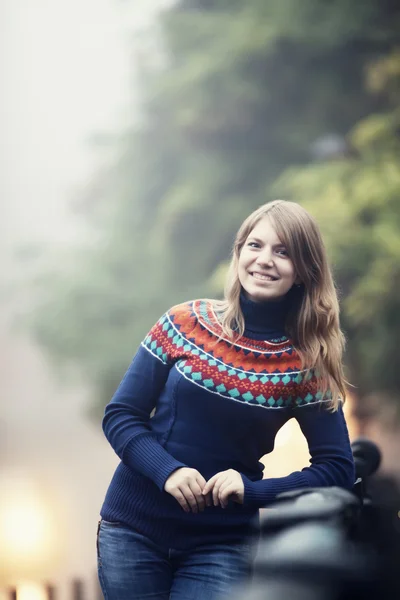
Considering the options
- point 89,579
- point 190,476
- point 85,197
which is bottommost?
point 190,476

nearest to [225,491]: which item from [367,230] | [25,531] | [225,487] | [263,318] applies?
[225,487]

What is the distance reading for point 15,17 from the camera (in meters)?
5.59

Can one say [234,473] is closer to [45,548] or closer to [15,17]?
[45,548]

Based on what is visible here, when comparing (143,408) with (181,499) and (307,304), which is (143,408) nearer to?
(181,499)

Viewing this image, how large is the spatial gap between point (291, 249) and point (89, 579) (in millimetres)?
4082

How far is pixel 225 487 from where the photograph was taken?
1.29 metres

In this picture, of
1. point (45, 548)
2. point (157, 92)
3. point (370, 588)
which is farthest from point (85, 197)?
point (370, 588)

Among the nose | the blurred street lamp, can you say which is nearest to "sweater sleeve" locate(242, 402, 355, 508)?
the nose

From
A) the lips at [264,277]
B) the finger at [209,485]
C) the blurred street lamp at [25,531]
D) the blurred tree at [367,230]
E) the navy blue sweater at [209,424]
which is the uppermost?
the blurred tree at [367,230]

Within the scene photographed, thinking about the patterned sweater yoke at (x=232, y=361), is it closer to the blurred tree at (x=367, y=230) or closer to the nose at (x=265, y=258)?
the nose at (x=265, y=258)

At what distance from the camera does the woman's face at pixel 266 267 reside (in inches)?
55.4

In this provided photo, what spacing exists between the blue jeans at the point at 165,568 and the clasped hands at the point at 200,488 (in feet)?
0.29

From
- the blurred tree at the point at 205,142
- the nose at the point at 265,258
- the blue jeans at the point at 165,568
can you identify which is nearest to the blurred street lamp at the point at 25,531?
the blurred tree at the point at 205,142

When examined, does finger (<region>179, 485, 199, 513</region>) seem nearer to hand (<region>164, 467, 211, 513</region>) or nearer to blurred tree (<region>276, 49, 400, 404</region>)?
hand (<region>164, 467, 211, 513</region>)
